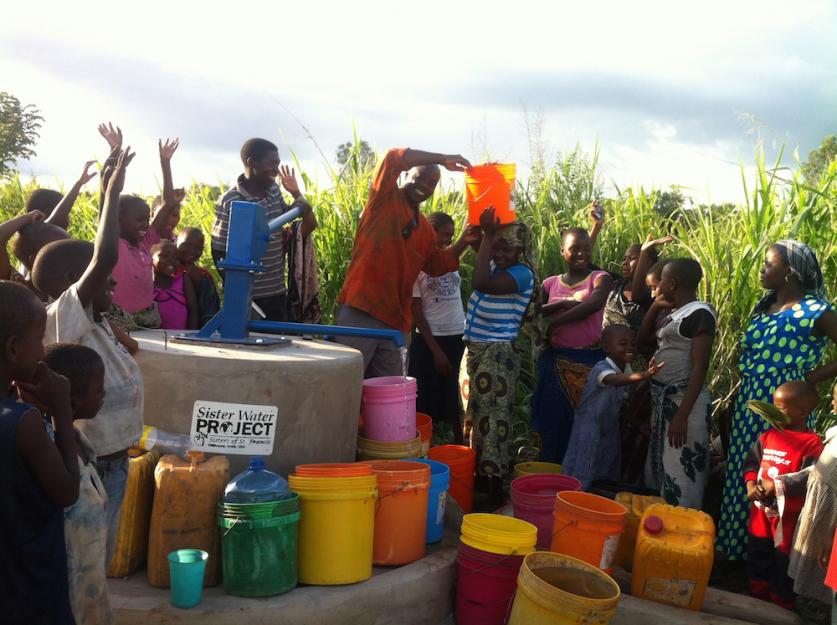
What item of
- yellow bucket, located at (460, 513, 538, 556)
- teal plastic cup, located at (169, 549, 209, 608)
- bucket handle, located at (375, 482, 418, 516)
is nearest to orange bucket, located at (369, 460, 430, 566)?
bucket handle, located at (375, 482, 418, 516)

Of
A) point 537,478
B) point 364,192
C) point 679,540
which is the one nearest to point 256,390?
point 537,478

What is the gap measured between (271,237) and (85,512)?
2476 mm

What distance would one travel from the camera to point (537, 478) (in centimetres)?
380

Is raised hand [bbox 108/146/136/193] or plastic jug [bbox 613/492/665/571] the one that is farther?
plastic jug [bbox 613/492/665/571]

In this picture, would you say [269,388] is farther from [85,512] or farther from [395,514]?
[85,512]

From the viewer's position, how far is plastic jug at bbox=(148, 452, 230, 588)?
2.91 m

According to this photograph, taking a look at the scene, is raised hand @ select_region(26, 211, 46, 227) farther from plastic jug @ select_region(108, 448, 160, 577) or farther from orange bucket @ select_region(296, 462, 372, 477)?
orange bucket @ select_region(296, 462, 372, 477)

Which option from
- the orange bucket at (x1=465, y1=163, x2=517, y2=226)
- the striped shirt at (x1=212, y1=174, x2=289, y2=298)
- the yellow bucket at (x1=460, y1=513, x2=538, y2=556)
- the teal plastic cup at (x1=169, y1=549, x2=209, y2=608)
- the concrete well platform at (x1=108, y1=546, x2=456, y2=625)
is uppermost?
the orange bucket at (x1=465, y1=163, x2=517, y2=226)

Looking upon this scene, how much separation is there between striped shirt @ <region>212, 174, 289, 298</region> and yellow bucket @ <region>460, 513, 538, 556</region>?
2077mm

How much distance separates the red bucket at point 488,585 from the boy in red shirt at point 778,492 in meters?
1.22

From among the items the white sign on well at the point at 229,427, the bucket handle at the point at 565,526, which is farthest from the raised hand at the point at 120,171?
the bucket handle at the point at 565,526

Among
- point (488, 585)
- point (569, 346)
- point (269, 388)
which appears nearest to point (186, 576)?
point (269, 388)

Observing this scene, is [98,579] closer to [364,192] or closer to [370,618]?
[370,618]

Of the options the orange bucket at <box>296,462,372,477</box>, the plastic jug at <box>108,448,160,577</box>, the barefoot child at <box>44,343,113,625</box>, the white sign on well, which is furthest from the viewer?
the white sign on well
